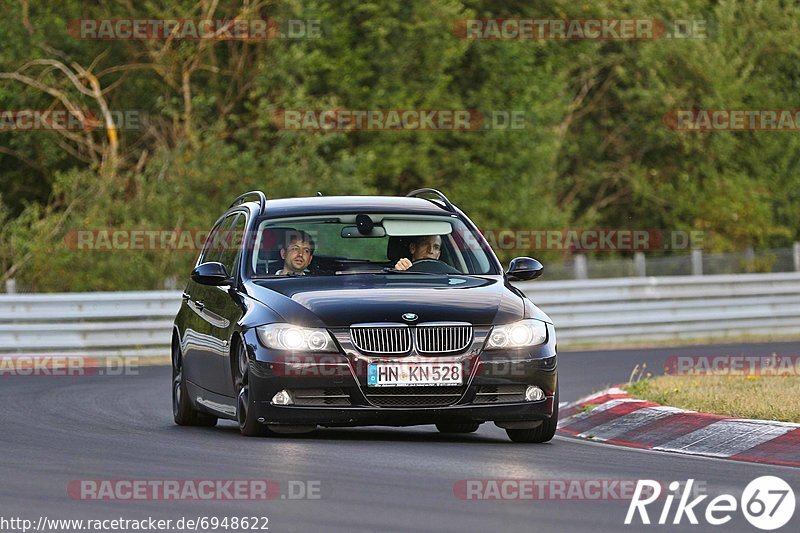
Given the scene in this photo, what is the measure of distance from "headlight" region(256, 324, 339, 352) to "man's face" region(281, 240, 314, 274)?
116 cm

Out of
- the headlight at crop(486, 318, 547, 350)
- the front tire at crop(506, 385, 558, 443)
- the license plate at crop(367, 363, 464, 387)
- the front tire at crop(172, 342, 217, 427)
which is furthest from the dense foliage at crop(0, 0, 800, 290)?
the license plate at crop(367, 363, 464, 387)

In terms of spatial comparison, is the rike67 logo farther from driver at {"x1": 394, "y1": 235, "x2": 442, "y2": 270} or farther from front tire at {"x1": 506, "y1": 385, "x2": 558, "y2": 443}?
driver at {"x1": 394, "y1": 235, "x2": 442, "y2": 270}

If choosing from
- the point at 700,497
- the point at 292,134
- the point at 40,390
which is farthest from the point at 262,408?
the point at 292,134

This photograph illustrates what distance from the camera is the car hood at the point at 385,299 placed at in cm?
1160

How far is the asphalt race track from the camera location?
8273mm

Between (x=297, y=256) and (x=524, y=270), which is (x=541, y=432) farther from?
(x=297, y=256)

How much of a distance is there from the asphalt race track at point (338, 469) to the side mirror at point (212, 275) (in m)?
1.04

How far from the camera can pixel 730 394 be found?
14.2 m

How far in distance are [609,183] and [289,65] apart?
14.1 metres

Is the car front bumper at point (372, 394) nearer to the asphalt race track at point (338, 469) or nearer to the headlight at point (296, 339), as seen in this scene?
→ the headlight at point (296, 339)

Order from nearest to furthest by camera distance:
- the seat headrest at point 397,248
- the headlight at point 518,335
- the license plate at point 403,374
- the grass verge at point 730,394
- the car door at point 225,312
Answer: the license plate at point 403,374
the headlight at point 518,335
the car door at point 225,312
the grass verge at point 730,394
the seat headrest at point 397,248

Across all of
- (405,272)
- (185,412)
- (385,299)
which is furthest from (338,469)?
(185,412)

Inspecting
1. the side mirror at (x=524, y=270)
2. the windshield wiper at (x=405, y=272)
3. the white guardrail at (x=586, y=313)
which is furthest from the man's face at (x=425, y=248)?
the white guardrail at (x=586, y=313)

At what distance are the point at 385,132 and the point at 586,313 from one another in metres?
9.12
